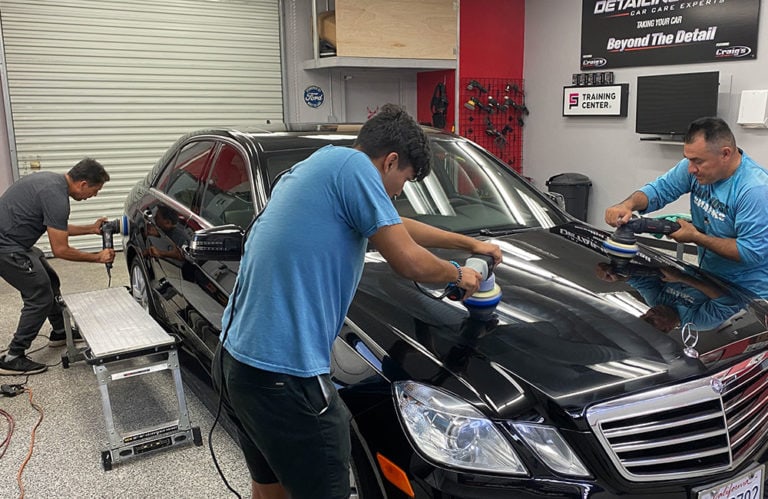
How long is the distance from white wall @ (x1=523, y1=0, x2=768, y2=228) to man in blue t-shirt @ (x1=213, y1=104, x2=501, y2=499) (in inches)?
223

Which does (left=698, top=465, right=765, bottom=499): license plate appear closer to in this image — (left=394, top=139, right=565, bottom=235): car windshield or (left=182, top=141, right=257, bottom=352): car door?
(left=394, top=139, right=565, bottom=235): car windshield

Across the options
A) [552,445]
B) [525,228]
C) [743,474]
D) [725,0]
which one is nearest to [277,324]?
[552,445]

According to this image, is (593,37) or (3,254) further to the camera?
(593,37)

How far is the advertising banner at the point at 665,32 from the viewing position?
6082mm

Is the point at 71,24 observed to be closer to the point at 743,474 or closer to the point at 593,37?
the point at 593,37

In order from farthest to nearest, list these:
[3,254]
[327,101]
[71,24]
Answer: [327,101] → [71,24] → [3,254]

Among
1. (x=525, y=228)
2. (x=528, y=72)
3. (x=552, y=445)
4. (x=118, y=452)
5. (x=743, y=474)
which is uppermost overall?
(x=528, y=72)

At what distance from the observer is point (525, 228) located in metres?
2.85

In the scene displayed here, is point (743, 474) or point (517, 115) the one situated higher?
point (517, 115)

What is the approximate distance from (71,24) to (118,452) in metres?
5.58

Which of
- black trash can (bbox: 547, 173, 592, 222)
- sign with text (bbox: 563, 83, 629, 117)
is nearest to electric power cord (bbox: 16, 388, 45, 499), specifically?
black trash can (bbox: 547, 173, 592, 222)

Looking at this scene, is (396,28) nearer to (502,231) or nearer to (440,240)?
(502,231)

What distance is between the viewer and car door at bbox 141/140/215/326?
3.26 meters

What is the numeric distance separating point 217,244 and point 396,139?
0.92 m
